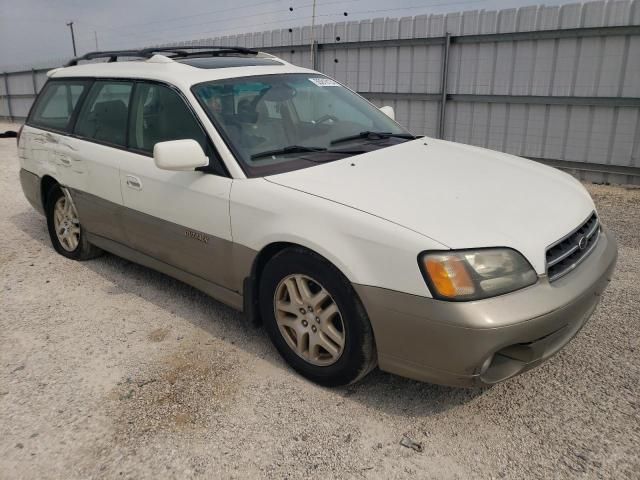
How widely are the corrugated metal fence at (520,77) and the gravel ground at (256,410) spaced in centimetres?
475

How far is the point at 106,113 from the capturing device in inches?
164

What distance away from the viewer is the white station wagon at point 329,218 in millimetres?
2342

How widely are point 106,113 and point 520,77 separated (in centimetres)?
651

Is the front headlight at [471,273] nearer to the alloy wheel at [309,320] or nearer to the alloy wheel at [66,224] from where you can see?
the alloy wheel at [309,320]

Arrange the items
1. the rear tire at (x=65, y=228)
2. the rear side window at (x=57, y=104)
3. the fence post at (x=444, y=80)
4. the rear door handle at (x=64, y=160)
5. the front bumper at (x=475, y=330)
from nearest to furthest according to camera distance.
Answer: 1. the front bumper at (x=475, y=330)
2. the rear door handle at (x=64, y=160)
3. the rear side window at (x=57, y=104)
4. the rear tire at (x=65, y=228)
5. the fence post at (x=444, y=80)

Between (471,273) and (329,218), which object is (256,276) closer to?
(329,218)

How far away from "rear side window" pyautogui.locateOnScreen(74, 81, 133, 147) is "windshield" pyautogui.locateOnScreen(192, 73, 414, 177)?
861 millimetres

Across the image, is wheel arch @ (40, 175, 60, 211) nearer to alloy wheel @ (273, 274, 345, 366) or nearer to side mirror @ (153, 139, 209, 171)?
side mirror @ (153, 139, 209, 171)

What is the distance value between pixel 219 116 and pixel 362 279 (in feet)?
4.86

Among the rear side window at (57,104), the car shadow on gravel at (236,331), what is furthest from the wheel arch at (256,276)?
the rear side window at (57,104)

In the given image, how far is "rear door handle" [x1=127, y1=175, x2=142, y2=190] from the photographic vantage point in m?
3.68

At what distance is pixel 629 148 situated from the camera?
25.0ft

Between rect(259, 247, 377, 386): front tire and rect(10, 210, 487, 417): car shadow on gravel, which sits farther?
rect(10, 210, 487, 417): car shadow on gravel

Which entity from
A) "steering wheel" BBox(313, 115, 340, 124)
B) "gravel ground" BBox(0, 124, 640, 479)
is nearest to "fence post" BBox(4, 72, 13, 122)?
"gravel ground" BBox(0, 124, 640, 479)
